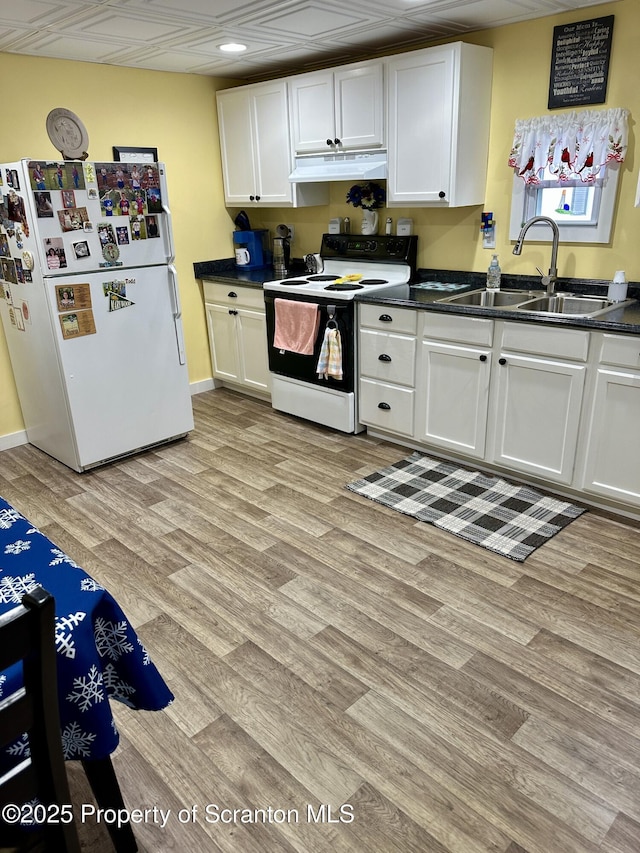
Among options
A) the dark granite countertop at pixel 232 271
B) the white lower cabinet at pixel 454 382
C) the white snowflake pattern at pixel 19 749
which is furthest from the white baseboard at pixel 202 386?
the white snowflake pattern at pixel 19 749

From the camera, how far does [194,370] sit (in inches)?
198

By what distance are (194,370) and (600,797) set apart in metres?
4.07

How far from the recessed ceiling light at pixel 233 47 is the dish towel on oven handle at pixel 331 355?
1.69m

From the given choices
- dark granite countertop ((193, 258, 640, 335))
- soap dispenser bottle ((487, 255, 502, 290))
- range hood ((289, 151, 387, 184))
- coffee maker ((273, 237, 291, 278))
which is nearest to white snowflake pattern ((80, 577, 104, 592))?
dark granite countertop ((193, 258, 640, 335))

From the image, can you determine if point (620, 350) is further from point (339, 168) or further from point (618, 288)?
point (339, 168)

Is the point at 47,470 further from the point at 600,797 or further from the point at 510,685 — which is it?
the point at 600,797

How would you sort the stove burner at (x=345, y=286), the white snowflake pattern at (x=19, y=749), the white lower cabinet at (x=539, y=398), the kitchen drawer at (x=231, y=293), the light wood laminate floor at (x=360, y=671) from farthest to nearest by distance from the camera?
A: the kitchen drawer at (x=231, y=293) < the stove burner at (x=345, y=286) < the white lower cabinet at (x=539, y=398) < the light wood laminate floor at (x=360, y=671) < the white snowflake pattern at (x=19, y=749)

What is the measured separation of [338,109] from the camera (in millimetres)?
3826

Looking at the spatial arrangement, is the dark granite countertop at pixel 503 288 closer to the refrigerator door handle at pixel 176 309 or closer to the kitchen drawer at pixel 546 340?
the kitchen drawer at pixel 546 340

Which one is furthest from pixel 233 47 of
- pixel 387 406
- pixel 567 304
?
pixel 567 304

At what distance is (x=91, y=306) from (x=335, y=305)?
1397mm

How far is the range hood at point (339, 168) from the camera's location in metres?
3.74

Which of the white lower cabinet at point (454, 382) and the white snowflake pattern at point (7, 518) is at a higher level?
the white snowflake pattern at point (7, 518)

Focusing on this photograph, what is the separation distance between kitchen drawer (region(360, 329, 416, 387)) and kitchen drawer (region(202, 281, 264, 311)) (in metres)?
1.00
